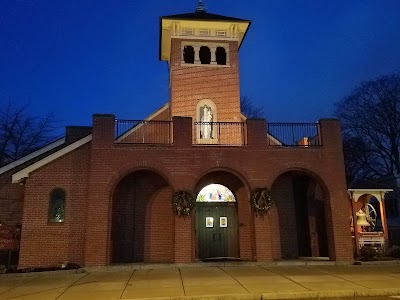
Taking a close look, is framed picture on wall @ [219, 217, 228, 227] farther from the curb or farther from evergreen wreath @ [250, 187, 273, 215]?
the curb

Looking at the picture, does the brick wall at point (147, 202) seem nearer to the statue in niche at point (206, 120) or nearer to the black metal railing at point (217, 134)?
the black metal railing at point (217, 134)

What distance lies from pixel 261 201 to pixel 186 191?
300cm

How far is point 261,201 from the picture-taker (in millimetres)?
15297

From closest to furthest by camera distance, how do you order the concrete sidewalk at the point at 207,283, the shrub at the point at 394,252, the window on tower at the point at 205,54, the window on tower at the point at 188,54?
the concrete sidewalk at the point at 207,283 → the shrub at the point at 394,252 → the window on tower at the point at 188,54 → the window on tower at the point at 205,54

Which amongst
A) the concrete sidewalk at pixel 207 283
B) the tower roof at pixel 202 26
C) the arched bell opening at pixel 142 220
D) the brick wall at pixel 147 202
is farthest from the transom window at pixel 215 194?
the tower roof at pixel 202 26

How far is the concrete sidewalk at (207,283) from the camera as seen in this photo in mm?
8859

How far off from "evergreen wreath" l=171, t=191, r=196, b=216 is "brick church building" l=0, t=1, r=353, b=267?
0.13ft

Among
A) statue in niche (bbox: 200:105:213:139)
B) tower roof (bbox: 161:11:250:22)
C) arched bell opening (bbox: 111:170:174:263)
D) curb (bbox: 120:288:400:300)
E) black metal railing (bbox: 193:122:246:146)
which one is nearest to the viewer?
curb (bbox: 120:288:400:300)

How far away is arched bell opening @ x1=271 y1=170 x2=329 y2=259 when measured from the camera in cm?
1738

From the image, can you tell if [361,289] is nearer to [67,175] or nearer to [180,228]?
[180,228]

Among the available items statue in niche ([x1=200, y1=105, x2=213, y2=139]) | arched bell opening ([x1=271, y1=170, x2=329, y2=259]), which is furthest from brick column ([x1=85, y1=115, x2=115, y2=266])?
arched bell opening ([x1=271, y1=170, x2=329, y2=259])

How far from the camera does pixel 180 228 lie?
14930 millimetres

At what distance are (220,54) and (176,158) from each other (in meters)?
7.29

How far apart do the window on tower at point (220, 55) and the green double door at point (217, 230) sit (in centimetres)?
748
